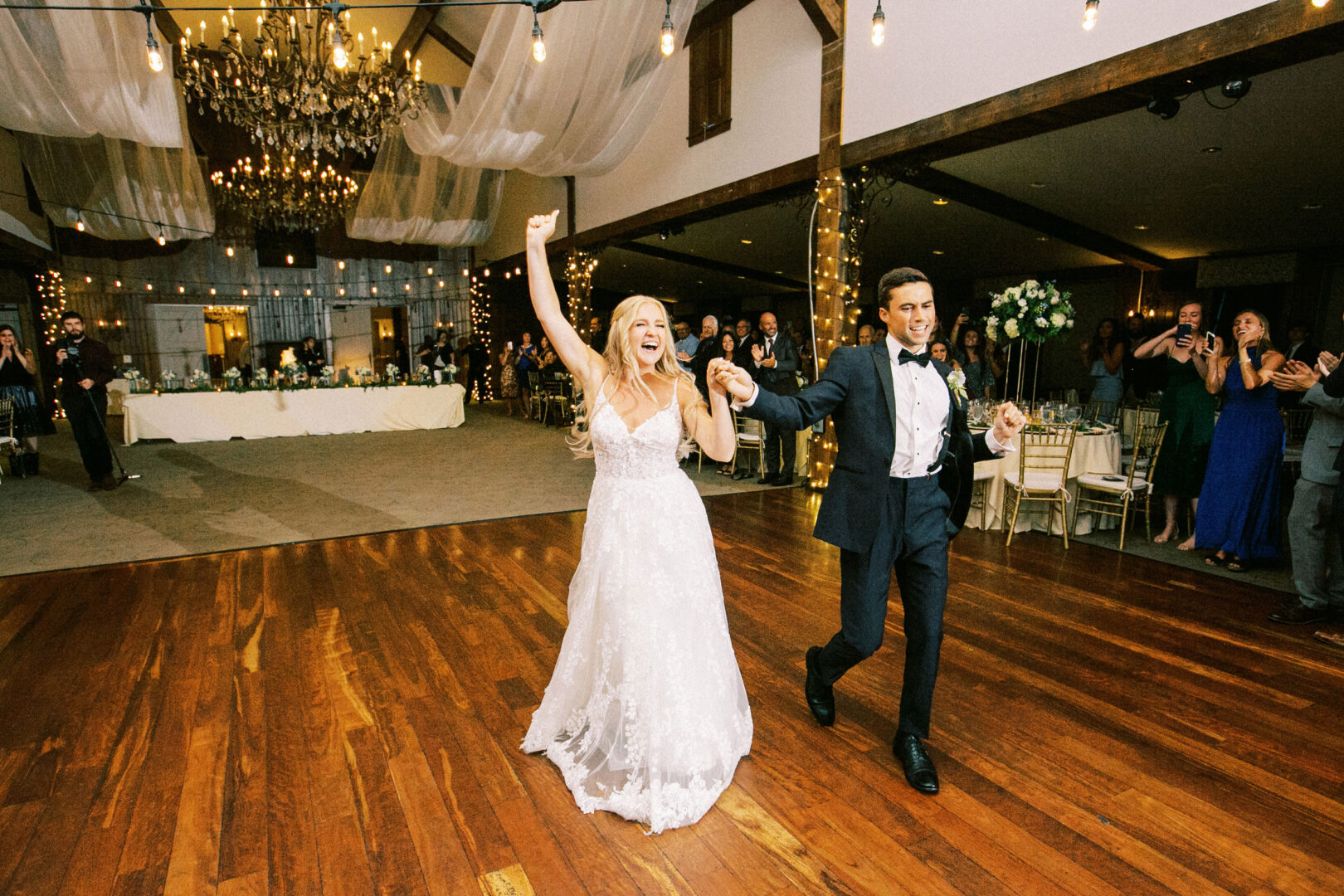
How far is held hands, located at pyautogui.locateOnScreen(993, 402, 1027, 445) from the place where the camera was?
2.08 metres

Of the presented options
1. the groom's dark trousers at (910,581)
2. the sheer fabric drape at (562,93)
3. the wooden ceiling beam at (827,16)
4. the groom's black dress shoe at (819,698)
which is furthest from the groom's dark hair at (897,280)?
the wooden ceiling beam at (827,16)

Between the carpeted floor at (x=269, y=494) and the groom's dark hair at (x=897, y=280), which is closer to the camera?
the groom's dark hair at (x=897, y=280)

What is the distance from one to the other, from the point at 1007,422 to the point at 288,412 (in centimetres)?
1104

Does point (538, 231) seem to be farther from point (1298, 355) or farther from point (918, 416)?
point (1298, 355)

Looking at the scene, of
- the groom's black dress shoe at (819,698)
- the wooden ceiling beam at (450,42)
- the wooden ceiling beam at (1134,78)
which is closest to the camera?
the groom's black dress shoe at (819,698)

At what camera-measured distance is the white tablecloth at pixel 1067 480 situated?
5.09 meters

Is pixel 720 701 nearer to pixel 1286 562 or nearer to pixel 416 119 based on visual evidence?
pixel 1286 562

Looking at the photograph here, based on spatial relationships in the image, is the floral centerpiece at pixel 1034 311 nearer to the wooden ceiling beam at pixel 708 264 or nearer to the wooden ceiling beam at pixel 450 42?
the wooden ceiling beam at pixel 708 264

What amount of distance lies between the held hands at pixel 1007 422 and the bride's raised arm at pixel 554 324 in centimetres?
123

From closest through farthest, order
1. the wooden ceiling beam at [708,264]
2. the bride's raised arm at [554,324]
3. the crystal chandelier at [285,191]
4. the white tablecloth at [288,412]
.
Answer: the bride's raised arm at [554,324] → the white tablecloth at [288,412] → the crystal chandelier at [285,191] → the wooden ceiling beam at [708,264]

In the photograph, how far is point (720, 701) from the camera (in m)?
2.22

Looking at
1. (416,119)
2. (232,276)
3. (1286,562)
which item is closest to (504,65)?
(416,119)

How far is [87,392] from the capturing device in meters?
6.52

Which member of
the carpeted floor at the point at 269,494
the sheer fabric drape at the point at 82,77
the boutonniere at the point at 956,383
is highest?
the sheer fabric drape at the point at 82,77
